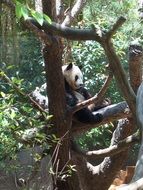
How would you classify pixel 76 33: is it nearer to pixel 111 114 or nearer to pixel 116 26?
pixel 116 26

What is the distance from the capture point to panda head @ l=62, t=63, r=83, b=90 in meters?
4.07

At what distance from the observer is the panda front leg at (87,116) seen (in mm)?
3230

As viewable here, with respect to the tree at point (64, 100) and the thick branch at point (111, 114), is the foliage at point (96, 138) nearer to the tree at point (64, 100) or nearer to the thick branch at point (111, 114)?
the tree at point (64, 100)

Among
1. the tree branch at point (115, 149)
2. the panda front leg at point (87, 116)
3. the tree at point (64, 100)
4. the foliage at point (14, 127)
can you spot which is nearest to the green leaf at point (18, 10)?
the tree at point (64, 100)

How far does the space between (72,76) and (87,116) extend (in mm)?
880

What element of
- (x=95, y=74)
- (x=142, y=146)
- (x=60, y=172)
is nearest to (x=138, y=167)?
(x=142, y=146)

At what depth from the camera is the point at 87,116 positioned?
332 centimetres

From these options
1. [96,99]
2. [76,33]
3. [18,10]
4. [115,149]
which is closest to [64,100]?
[96,99]

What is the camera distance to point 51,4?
2910mm

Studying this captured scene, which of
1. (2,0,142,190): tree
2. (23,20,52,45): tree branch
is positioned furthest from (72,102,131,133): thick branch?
(23,20,52,45): tree branch

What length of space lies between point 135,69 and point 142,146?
1.66 metres

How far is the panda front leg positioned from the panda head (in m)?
0.74

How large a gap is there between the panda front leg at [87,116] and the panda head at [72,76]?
0.74m

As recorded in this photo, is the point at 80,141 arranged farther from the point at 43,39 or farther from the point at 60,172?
the point at 43,39
